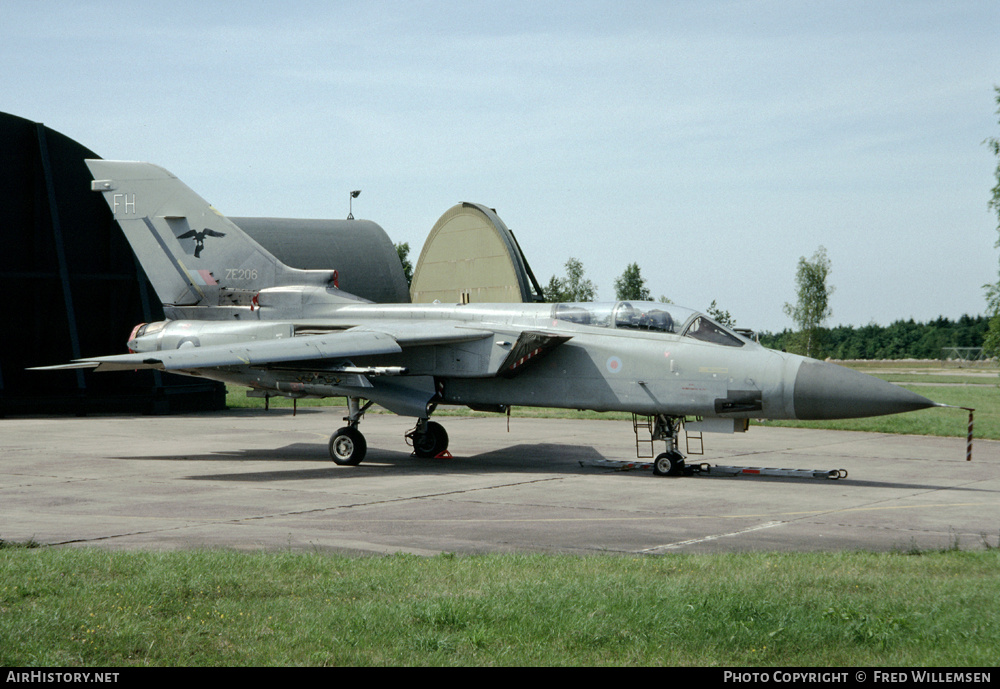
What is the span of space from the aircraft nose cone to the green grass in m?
5.64

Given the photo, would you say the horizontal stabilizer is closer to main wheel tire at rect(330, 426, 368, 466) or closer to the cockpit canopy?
main wheel tire at rect(330, 426, 368, 466)

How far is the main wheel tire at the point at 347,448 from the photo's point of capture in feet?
54.2

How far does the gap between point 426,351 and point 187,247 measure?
19.6 feet

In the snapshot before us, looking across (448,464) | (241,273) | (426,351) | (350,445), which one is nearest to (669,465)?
(448,464)

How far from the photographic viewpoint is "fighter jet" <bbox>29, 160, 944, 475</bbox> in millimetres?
14562

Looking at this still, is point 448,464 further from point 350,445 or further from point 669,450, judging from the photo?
point 669,450

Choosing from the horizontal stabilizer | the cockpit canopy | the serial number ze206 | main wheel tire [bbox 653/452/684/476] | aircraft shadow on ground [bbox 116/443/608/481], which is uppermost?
the serial number ze206

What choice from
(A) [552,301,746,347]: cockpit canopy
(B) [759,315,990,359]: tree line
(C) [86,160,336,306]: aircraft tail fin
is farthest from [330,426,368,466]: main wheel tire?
(B) [759,315,990,359]: tree line

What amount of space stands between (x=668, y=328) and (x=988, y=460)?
7.67 m

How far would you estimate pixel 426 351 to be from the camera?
1667cm

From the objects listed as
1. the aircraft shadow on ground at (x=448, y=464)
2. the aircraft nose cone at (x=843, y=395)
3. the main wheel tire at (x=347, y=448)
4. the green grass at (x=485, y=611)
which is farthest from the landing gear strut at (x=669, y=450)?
the green grass at (x=485, y=611)
